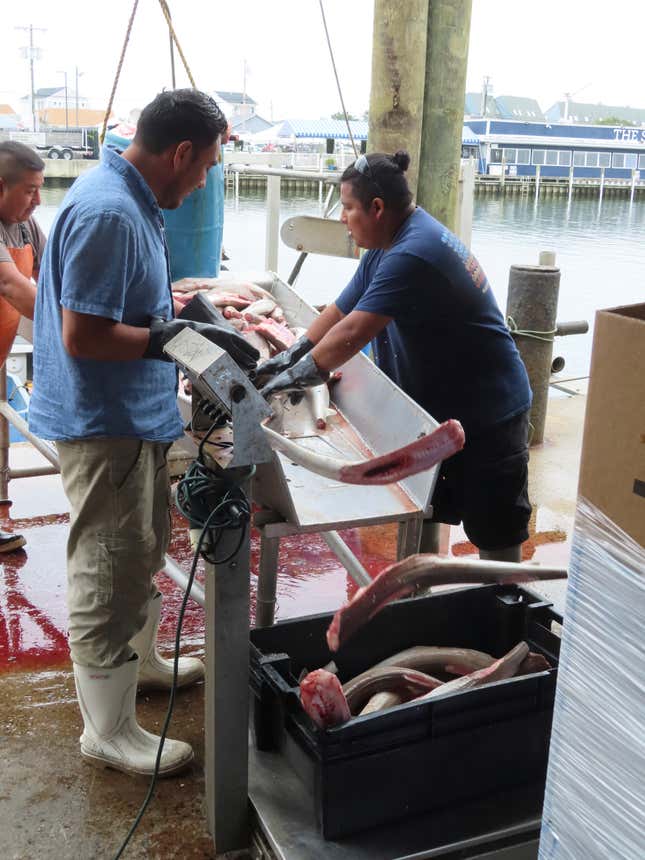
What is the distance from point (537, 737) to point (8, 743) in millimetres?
1772

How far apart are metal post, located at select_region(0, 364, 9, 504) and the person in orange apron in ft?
0.74

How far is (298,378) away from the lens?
303 cm

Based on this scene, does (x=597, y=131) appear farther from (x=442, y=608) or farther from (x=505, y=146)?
(x=442, y=608)

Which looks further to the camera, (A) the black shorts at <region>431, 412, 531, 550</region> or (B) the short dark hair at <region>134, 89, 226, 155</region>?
(A) the black shorts at <region>431, 412, 531, 550</region>

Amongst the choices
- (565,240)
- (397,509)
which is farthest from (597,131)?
(397,509)

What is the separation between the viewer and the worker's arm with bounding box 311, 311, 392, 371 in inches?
119

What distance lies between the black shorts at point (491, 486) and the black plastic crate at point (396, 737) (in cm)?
49

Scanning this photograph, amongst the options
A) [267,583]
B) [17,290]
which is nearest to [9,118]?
[17,290]

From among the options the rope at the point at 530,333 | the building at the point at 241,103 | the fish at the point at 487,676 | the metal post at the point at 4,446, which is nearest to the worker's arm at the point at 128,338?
the fish at the point at 487,676

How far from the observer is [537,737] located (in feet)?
8.45

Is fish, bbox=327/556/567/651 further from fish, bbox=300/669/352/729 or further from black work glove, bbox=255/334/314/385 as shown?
black work glove, bbox=255/334/314/385

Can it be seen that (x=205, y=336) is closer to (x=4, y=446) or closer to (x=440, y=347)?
(x=440, y=347)

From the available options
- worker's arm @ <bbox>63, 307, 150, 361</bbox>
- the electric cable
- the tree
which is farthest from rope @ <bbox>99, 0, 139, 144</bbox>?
the tree

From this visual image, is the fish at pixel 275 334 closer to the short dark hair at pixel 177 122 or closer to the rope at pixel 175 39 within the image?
the rope at pixel 175 39
